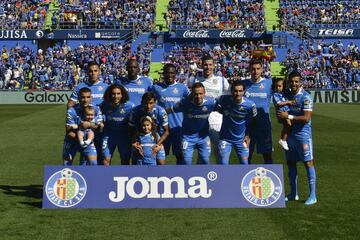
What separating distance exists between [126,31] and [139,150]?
40419mm

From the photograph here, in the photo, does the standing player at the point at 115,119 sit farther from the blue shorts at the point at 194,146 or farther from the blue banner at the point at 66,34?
the blue banner at the point at 66,34

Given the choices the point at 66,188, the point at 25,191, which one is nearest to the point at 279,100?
the point at 66,188

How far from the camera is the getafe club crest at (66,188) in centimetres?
852

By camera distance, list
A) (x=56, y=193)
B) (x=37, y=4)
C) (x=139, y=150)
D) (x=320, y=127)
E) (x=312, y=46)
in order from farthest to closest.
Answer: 1. (x=37, y=4)
2. (x=312, y=46)
3. (x=320, y=127)
4. (x=139, y=150)
5. (x=56, y=193)

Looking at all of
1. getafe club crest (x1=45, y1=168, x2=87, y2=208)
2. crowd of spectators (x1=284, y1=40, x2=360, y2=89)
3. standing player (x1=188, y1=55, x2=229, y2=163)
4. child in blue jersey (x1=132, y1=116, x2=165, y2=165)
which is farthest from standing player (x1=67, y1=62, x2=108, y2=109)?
crowd of spectators (x1=284, y1=40, x2=360, y2=89)

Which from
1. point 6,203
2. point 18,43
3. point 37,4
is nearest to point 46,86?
point 18,43

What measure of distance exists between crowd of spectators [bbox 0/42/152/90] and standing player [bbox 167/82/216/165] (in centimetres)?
3058

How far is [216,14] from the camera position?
50.6 m

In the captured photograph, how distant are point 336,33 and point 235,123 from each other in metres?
40.8

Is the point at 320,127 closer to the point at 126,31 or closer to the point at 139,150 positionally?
the point at 139,150

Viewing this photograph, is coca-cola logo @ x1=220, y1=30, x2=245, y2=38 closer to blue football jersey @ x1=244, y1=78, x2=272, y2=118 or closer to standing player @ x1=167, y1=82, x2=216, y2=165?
blue football jersey @ x1=244, y1=78, x2=272, y2=118

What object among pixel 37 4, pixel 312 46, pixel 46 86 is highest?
pixel 37 4

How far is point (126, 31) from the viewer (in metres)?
48.6

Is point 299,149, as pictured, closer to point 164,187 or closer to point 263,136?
point 263,136
